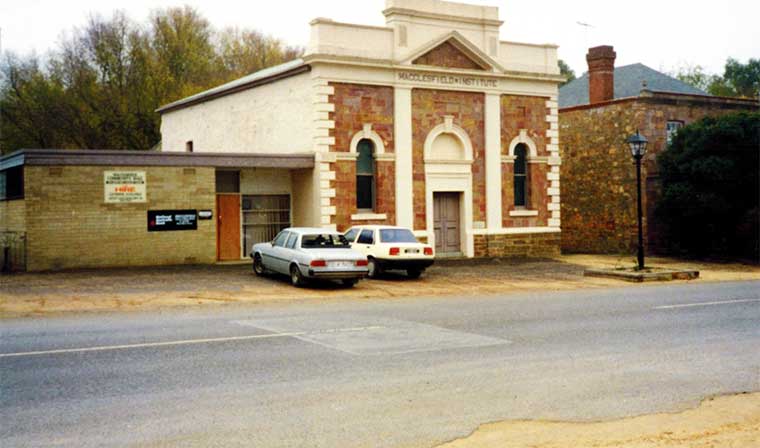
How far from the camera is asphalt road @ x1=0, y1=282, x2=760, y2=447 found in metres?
7.03

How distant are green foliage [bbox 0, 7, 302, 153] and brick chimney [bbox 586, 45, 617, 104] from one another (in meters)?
24.3

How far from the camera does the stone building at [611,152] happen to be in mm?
33188

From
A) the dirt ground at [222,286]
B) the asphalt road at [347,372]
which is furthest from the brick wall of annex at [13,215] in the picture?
the asphalt road at [347,372]

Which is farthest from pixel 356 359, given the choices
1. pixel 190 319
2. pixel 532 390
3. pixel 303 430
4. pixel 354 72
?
pixel 354 72

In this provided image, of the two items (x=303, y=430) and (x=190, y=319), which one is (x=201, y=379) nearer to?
(x=303, y=430)

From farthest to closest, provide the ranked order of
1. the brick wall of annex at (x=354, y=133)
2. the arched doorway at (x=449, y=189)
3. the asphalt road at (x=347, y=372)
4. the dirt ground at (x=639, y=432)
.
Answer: the arched doorway at (x=449, y=189), the brick wall of annex at (x=354, y=133), the asphalt road at (x=347, y=372), the dirt ground at (x=639, y=432)

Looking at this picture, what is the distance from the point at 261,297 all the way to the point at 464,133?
44.2 feet

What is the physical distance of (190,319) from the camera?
551 inches

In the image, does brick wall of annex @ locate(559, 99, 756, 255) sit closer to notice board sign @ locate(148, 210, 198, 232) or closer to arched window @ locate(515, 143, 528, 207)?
arched window @ locate(515, 143, 528, 207)

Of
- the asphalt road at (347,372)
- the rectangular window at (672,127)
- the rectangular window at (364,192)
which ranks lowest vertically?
the asphalt road at (347,372)

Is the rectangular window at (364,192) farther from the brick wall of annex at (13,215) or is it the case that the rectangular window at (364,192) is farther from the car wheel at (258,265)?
the brick wall of annex at (13,215)

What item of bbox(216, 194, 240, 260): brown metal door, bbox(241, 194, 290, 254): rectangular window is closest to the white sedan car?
bbox(216, 194, 240, 260): brown metal door

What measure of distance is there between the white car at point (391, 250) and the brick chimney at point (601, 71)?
16.8 m

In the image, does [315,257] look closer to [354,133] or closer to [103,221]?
[103,221]
